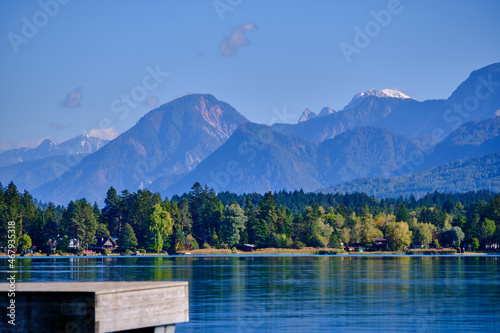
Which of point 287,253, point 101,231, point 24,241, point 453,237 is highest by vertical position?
point 101,231

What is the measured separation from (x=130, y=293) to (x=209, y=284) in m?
51.1

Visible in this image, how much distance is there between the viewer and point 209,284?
66.0 meters

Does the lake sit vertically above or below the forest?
below

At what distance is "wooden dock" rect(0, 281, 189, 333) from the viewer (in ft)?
49.4

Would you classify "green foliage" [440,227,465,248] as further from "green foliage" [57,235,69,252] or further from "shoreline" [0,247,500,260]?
"green foliage" [57,235,69,252]

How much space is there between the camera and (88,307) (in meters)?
15.1

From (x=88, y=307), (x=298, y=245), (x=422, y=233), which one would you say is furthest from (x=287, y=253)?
(x=88, y=307)

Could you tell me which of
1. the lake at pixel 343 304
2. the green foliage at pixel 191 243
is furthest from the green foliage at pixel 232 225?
the lake at pixel 343 304

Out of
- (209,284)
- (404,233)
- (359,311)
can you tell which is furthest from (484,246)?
(359,311)

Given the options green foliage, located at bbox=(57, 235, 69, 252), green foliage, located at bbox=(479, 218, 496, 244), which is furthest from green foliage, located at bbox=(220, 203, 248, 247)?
green foliage, located at bbox=(479, 218, 496, 244)

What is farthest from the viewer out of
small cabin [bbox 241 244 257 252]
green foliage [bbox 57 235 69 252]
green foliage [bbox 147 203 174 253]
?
small cabin [bbox 241 244 257 252]

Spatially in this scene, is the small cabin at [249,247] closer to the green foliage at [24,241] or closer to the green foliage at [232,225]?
the green foliage at [232,225]

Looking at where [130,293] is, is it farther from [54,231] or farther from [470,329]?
[54,231]

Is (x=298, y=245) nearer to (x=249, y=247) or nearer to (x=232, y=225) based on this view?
(x=249, y=247)
